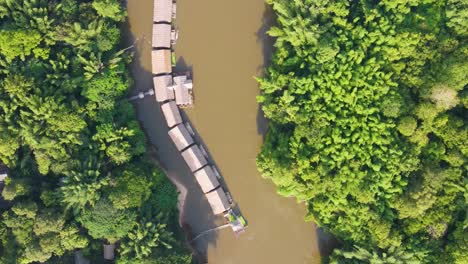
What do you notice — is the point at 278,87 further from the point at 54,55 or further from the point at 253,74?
the point at 54,55

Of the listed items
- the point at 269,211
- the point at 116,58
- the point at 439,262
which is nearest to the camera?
the point at 439,262

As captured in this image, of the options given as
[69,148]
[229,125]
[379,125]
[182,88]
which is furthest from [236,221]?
[69,148]

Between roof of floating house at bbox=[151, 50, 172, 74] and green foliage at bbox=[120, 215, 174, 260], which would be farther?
roof of floating house at bbox=[151, 50, 172, 74]

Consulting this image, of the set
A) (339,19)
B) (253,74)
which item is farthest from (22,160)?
(339,19)

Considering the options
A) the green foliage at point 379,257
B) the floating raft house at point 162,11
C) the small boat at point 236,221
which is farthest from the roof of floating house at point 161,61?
the green foliage at point 379,257

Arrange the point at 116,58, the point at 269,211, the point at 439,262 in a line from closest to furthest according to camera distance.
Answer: the point at 439,262, the point at 116,58, the point at 269,211

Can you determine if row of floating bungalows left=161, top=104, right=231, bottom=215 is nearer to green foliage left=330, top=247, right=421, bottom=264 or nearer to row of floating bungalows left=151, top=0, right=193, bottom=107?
row of floating bungalows left=151, top=0, right=193, bottom=107

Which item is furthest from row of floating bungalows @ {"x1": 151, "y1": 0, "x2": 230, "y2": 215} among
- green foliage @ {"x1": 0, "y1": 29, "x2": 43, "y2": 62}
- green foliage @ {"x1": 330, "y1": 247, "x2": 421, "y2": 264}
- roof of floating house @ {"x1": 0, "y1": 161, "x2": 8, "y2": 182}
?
roof of floating house @ {"x1": 0, "y1": 161, "x2": 8, "y2": 182}
